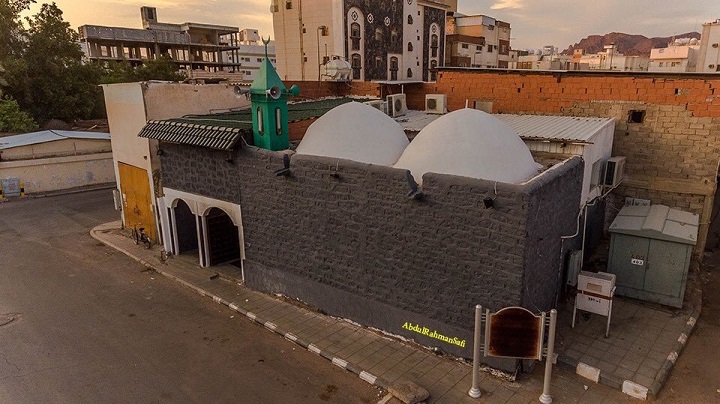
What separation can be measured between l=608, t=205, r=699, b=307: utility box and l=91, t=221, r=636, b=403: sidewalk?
4.56m

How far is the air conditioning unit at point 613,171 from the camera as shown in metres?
14.5

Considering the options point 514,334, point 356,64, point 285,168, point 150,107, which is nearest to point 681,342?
point 514,334

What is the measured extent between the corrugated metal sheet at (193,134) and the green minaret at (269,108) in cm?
66

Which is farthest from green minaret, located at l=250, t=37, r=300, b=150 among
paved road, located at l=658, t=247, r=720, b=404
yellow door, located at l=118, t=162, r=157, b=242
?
paved road, located at l=658, t=247, r=720, b=404

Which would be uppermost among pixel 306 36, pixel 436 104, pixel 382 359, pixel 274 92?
pixel 306 36

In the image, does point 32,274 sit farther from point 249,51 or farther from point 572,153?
point 249,51

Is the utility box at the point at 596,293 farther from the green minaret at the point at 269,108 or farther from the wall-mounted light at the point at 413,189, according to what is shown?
the green minaret at the point at 269,108

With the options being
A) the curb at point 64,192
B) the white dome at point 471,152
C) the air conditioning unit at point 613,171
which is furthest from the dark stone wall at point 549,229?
the curb at point 64,192

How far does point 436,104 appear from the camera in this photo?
19.4m

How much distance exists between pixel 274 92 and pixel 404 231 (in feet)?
17.3

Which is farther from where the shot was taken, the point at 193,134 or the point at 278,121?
the point at 193,134

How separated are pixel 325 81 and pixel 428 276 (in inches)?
594

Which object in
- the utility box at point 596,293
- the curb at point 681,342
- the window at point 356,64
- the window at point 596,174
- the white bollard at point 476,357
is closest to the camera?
the white bollard at point 476,357

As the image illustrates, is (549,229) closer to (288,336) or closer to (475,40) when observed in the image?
(288,336)
